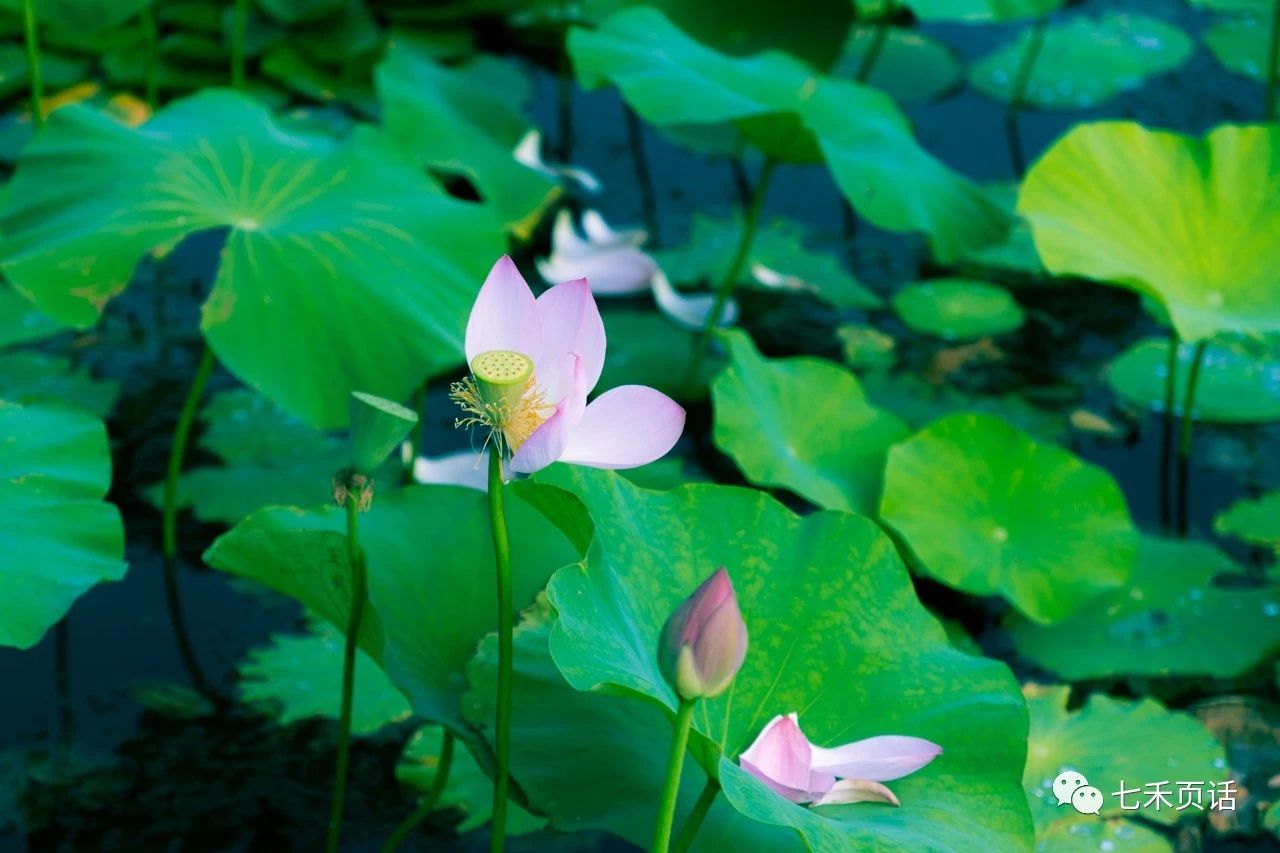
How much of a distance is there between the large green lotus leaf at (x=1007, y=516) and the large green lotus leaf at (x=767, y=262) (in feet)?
2.31

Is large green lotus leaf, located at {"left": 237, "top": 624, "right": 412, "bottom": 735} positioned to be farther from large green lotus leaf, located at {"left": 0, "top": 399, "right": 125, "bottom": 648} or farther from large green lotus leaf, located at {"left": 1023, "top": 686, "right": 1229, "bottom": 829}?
large green lotus leaf, located at {"left": 1023, "top": 686, "right": 1229, "bottom": 829}

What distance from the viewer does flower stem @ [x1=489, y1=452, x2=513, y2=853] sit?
94 centimetres

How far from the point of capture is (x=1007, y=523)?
71.3 inches

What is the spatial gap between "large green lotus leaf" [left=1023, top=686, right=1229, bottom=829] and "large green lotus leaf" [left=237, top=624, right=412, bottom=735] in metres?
0.71

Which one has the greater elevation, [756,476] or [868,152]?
[868,152]

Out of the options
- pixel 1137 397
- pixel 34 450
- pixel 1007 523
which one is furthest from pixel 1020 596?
pixel 34 450

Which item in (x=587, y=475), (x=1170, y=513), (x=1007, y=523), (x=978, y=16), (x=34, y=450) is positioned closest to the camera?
(x=587, y=475)

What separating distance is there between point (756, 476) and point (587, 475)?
62cm

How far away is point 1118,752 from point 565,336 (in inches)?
37.3

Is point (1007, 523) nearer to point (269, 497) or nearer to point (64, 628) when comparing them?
point (269, 497)

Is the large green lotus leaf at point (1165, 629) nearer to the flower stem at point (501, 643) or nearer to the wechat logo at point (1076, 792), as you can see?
the wechat logo at point (1076, 792)

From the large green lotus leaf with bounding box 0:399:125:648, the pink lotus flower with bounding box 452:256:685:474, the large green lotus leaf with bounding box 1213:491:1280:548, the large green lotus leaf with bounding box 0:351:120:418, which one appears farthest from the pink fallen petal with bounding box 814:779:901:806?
the large green lotus leaf with bounding box 0:351:120:418

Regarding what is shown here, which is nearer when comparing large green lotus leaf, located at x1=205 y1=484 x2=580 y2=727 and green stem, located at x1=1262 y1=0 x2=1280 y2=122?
large green lotus leaf, located at x1=205 y1=484 x2=580 y2=727

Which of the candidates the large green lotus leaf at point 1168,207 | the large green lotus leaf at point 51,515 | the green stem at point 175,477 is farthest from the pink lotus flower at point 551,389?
the large green lotus leaf at point 1168,207
